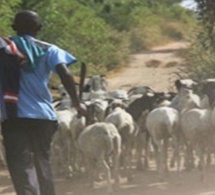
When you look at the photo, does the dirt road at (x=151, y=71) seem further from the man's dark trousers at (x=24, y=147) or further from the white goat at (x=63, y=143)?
the man's dark trousers at (x=24, y=147)

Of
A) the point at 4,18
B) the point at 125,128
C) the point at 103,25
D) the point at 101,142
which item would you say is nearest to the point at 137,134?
the point at 125,128

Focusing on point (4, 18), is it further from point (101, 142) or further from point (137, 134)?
point (101, 142)

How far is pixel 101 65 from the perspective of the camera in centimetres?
3034

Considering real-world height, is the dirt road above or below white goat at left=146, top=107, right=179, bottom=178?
above

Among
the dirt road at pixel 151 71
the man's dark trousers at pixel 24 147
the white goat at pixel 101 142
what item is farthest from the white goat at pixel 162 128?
the dirt road at pixel 151 71

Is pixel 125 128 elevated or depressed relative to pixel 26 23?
depressed

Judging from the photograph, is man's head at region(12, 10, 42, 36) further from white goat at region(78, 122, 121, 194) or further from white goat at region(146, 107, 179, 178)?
white goat at region(146, 107, 179, 178)

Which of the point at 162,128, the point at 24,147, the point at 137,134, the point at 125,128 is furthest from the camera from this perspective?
the point at 137,134

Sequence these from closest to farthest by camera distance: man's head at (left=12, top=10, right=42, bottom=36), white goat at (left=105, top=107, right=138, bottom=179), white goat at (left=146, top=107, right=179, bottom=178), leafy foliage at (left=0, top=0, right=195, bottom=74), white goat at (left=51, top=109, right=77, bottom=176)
→ man's head at (left=12, top=10, right=42, bottom=36), white goat at (left=146, top=107, right=179, bottom=178), white goat at (left=105, top=107, right=138, bottom=179), white goat at (left=51, top=109, right=77, bottom=176), leafy foliage at (left=0, top=0, right=195, bottom=74)

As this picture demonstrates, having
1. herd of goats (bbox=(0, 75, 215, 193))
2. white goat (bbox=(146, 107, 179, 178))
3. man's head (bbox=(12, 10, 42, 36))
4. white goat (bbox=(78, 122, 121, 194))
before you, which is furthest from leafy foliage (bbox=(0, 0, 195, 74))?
man's head (bbox=(12, 10, 42, 36))

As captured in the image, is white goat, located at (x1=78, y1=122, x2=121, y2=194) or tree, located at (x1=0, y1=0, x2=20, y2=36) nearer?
white goat, located at (x1=78, y1=122, x2=121, y2=194)

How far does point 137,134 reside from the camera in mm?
12125

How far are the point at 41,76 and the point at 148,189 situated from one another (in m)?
5.12

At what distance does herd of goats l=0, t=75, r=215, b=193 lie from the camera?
33.9ft
